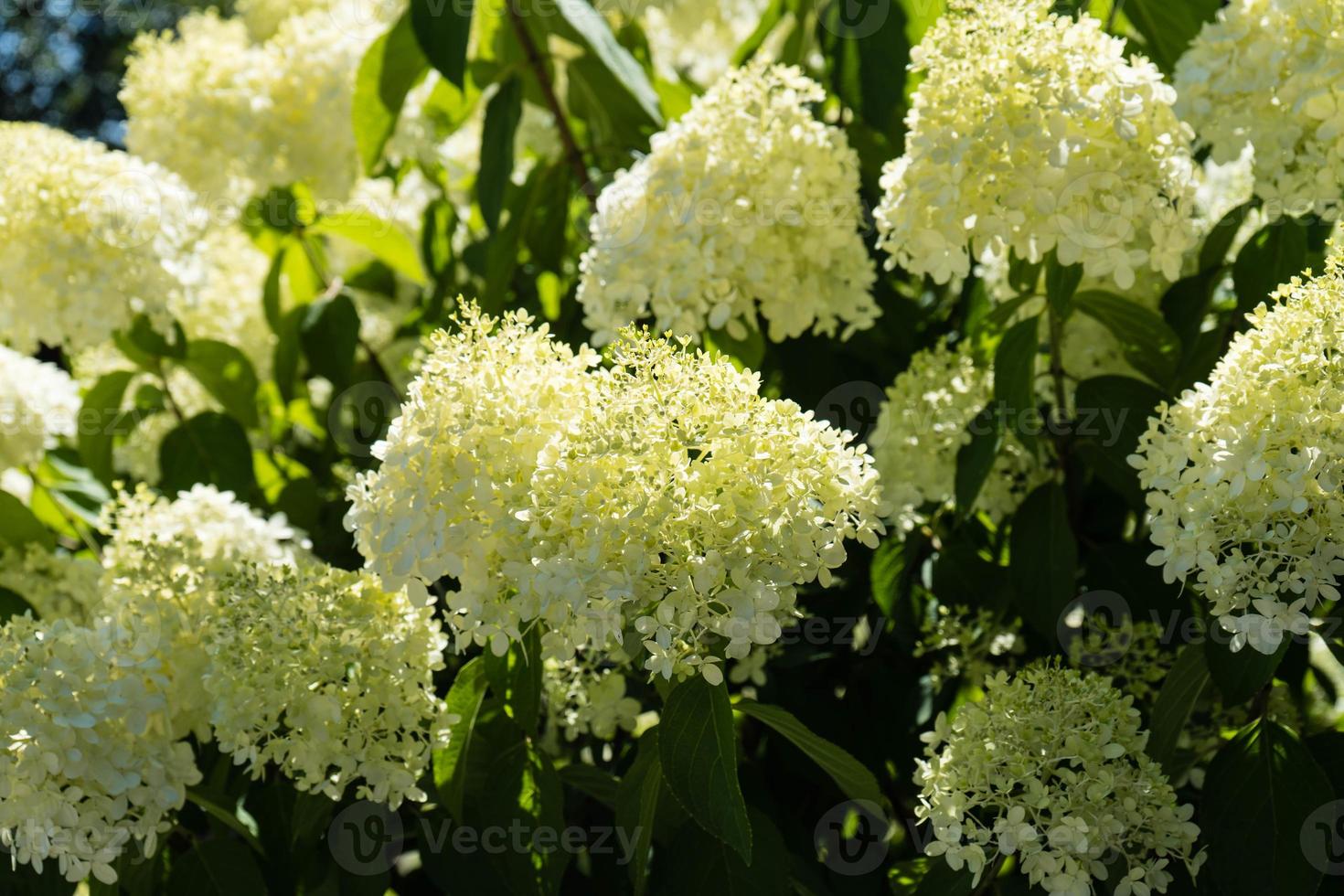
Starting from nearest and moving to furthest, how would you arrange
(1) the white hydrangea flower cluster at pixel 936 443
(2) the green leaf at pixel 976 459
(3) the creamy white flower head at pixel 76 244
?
(2) the green leaf at pixel 976 459 < (1) the white hydrangea flower cluster at pixel 936 443 < (3) the creamy white flower head at pixel 76 244

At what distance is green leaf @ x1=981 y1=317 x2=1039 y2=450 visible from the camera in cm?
193

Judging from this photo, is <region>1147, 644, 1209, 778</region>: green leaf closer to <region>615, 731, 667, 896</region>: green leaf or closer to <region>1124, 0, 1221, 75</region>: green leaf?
<region>615, 731, 667, 896</region>: green leaf

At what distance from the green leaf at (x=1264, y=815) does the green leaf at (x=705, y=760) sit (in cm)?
67

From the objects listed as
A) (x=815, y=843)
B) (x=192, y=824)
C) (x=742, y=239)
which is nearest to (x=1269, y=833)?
(x=815, y=843)

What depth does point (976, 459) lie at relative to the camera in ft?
6.42

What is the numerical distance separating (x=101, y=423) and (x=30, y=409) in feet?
0.82

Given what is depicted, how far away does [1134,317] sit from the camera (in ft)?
6.61

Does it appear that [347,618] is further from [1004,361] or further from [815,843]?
[1004,361]

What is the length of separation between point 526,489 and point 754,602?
0.93 ft

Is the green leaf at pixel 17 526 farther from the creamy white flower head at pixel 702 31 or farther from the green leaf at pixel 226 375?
the creamy white flower head at pixel 702 31

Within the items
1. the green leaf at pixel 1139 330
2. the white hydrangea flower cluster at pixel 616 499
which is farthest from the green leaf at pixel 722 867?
the green leaf at pixel 1139 330

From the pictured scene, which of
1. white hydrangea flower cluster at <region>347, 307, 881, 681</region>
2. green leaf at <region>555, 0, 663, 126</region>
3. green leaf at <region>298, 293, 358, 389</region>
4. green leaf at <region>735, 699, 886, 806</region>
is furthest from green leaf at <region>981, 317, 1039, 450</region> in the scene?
green leaf at <region>298, 293, 358, 389</region>

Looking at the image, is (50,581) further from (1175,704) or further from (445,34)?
(1175,704)

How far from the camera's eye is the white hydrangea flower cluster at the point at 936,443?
6.86 ft
